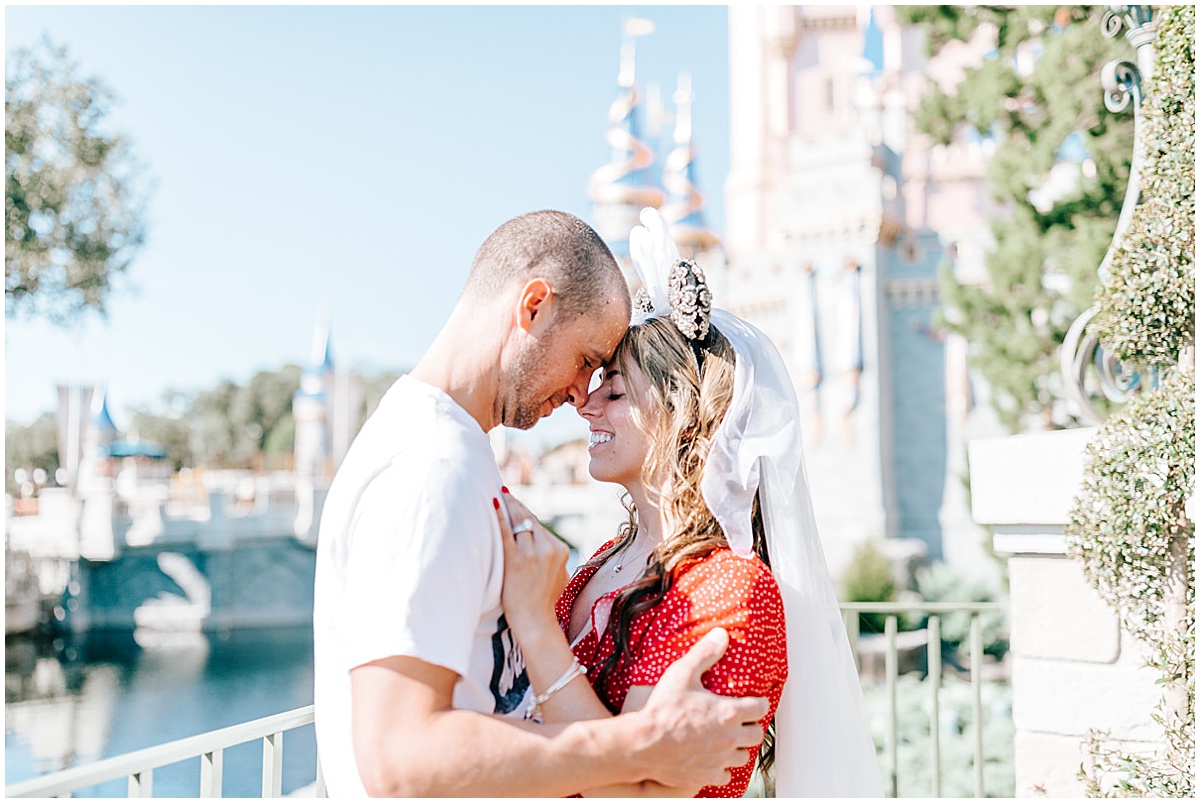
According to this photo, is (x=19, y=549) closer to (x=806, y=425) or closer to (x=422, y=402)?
(x=806, y=425)

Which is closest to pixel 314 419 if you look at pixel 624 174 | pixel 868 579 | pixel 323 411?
pixel 323 411

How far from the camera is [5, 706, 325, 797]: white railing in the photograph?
1.69 m

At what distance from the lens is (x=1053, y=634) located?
11.1 ft

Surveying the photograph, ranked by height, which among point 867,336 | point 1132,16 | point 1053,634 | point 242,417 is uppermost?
point 867,336

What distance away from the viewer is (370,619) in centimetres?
158

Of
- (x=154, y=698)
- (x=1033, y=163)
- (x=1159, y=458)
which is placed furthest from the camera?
(x=154, y=698)

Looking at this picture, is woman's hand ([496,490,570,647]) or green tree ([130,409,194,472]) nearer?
woman's hand ([496,490,570,647])

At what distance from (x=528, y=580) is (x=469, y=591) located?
15cm

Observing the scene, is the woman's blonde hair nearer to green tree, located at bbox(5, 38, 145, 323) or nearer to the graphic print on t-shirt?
the graphic print on t-shirt

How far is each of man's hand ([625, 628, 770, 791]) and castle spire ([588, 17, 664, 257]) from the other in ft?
91.8

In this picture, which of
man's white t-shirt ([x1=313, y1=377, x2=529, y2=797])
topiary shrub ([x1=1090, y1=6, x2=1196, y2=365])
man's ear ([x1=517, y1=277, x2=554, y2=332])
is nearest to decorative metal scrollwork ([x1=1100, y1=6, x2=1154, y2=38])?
topiary shrub ([x1=1090, y1=6, x2=1196, y2=365])

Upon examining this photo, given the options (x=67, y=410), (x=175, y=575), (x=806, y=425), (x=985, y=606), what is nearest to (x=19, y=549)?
(x=175, y=575)

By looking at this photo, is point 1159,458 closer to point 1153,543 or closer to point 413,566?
point 1153,543

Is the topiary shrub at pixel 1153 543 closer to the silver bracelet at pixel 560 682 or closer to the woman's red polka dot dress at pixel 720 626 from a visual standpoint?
the woman's red polka dot dress at pixel 720 626
